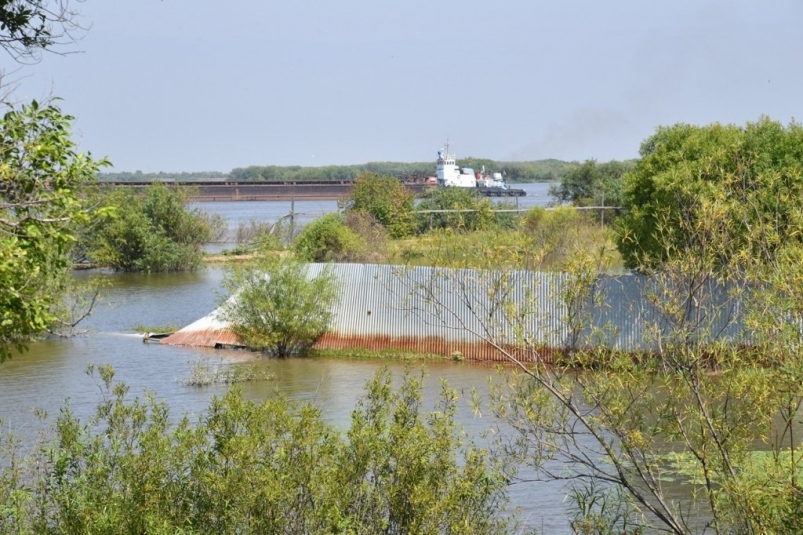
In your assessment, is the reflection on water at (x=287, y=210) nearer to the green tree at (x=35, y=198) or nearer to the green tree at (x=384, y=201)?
the green tree at (x=384, y=201)

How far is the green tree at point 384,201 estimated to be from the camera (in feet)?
135

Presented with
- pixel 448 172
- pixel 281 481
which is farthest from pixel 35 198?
pixel 448 172

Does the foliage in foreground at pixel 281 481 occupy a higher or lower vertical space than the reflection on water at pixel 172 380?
higher

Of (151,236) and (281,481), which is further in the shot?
(151,236)

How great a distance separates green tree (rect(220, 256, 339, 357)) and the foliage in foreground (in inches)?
617

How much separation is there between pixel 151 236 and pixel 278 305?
21.6m

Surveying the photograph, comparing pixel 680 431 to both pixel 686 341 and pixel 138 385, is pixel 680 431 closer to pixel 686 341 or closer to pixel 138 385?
pixel 686 341

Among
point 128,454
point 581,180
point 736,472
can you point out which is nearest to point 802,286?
point 736,472

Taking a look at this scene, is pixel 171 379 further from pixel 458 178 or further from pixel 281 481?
pixel 458 178

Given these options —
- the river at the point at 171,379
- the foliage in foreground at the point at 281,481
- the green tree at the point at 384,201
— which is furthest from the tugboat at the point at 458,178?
the foliage in foreground at the point at 281,481

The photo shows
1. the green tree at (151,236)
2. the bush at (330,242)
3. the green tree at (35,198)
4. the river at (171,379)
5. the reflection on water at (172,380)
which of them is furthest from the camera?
the green tree at (151,236)

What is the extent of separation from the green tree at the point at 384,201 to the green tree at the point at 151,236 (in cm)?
730

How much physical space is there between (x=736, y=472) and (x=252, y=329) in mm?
17544

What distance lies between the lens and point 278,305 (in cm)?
2384
